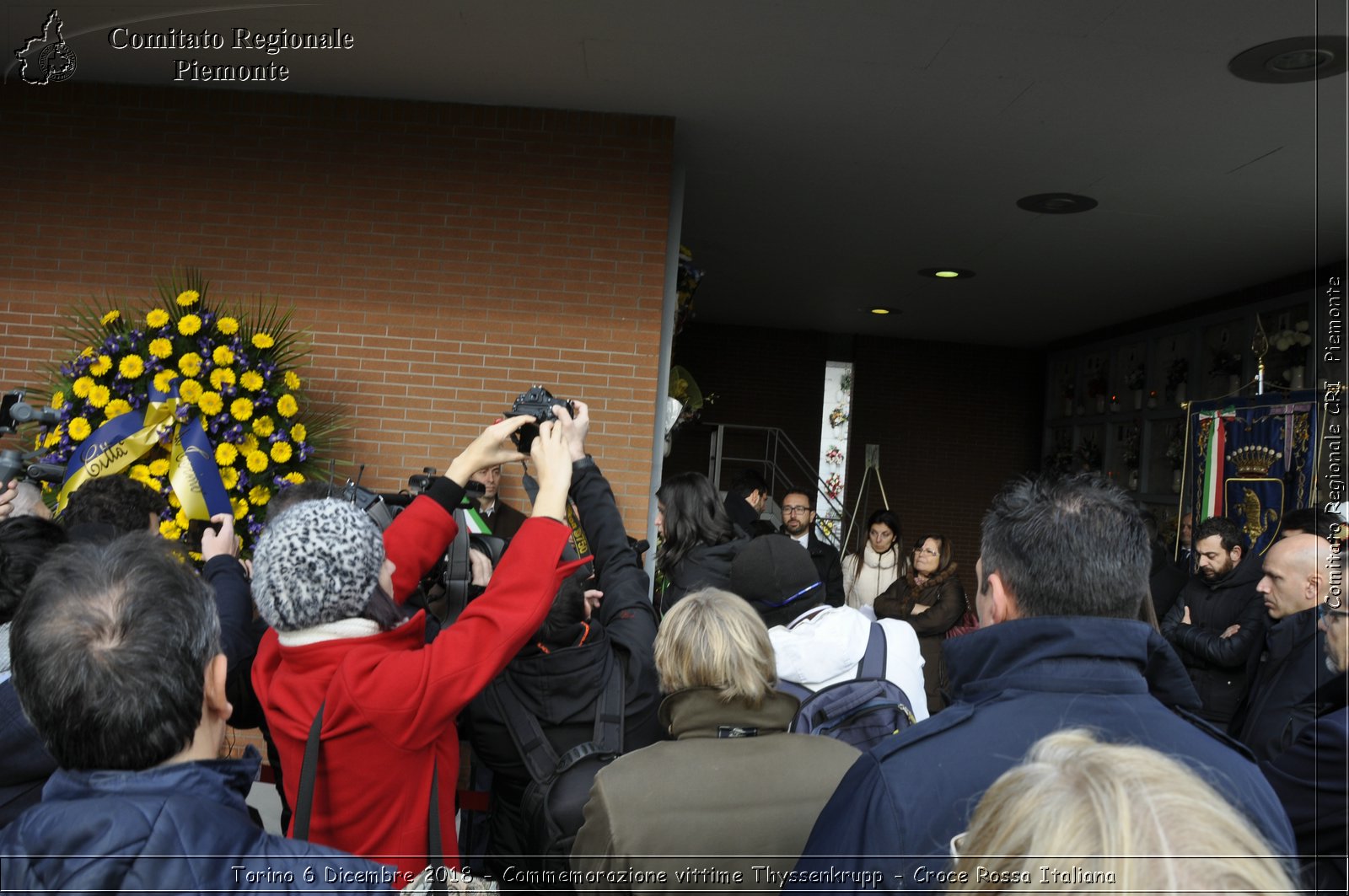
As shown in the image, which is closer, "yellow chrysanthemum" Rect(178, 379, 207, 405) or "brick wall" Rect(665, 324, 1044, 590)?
"yellow chrysanthemum" Rect(178, 379, 207, 405)

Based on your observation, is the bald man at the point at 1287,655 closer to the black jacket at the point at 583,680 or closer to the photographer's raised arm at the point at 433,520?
the black jacket at the point at 583,680

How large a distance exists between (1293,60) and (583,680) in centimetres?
465

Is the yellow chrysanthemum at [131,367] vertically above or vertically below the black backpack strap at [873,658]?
above

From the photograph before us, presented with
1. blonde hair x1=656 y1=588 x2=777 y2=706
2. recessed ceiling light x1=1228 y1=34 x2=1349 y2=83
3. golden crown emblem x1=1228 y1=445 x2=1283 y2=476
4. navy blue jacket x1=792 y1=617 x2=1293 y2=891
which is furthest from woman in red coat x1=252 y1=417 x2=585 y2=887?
golden crown emblem x1=1228 y1=445 x2=1283 y2=476

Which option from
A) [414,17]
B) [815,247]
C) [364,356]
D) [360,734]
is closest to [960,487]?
[815,247]

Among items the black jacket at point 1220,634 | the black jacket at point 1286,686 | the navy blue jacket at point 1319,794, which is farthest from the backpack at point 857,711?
the black jacket at point 1220,634

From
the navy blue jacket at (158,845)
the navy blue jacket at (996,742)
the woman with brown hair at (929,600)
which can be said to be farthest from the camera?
the woman with brown hair at (929,600)

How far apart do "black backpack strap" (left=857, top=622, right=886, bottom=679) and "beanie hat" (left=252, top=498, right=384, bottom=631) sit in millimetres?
1365

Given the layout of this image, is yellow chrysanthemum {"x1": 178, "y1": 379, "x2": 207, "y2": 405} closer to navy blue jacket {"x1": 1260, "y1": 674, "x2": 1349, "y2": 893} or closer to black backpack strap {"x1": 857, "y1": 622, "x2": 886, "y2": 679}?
black backpack strap {"x1": 857, "y1": 622, "x2": 886, "y2": 679}

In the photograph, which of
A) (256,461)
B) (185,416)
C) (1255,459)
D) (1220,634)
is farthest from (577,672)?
(1255,459)

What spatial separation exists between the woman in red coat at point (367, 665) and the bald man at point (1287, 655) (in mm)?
2272

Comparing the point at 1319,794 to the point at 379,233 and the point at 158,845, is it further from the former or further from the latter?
the point at 379,233

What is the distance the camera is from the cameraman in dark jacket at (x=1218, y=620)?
457 centimetres

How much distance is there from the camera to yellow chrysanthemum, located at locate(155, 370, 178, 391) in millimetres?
5039
